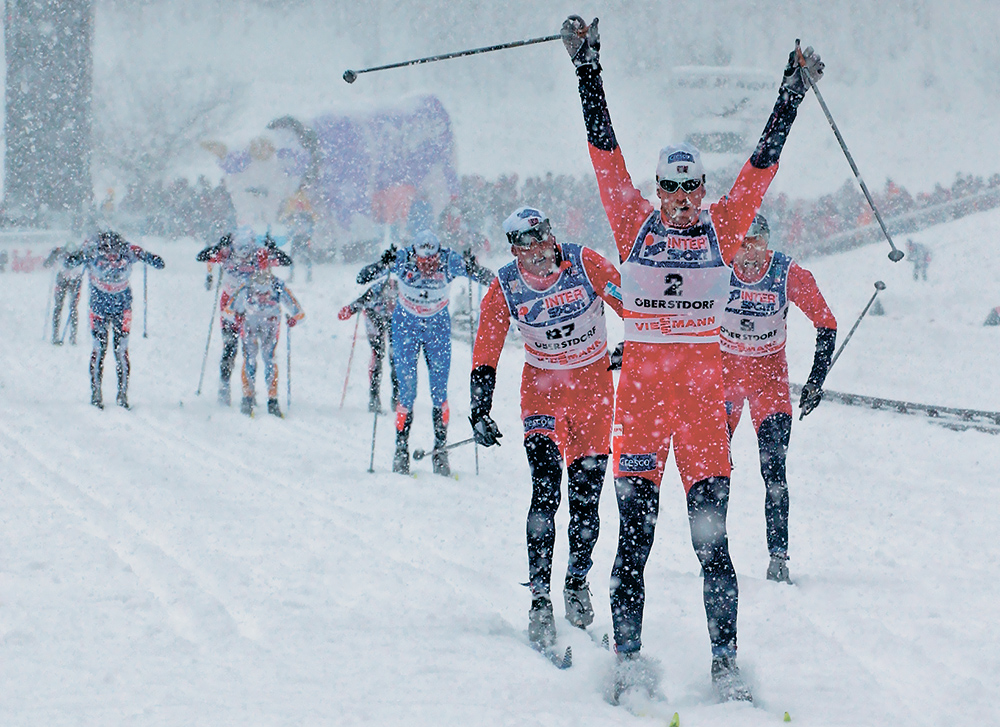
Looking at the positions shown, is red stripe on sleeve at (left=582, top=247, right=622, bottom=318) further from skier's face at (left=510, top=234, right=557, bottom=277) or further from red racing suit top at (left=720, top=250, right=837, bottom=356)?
red racing suit top at (left=720, top=250, right=837, bottom=356)

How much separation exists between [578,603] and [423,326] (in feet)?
15.0

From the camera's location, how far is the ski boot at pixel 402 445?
340 inches

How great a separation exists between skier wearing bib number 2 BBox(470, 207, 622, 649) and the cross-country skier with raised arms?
3.81 ft

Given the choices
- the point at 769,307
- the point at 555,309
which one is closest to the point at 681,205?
the point at 555,309

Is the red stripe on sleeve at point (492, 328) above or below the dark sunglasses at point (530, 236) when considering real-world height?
below

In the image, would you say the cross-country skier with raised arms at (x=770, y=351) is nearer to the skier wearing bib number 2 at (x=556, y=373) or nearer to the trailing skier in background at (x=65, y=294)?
the skier wearing bib number 2 at (x=556, y=373)

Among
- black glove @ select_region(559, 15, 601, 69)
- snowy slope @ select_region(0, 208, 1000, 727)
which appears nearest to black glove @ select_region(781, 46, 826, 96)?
black glove @ select_region(559, 15, 601, 69)

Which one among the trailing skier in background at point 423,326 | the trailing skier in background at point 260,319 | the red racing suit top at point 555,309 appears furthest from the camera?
the trailing skier in background at point 260,319

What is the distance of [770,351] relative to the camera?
572 cm

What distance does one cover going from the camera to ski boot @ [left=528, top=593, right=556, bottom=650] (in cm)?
423

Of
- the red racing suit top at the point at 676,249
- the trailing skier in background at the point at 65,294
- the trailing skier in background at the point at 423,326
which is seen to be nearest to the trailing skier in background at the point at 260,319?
the trailing skier in background at the point at 423,326

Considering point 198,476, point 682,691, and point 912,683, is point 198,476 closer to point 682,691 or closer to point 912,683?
point 682,691

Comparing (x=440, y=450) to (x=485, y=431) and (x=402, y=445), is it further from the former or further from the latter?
(x=402, y=445)

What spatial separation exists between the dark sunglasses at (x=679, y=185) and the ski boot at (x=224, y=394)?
9.41 m
